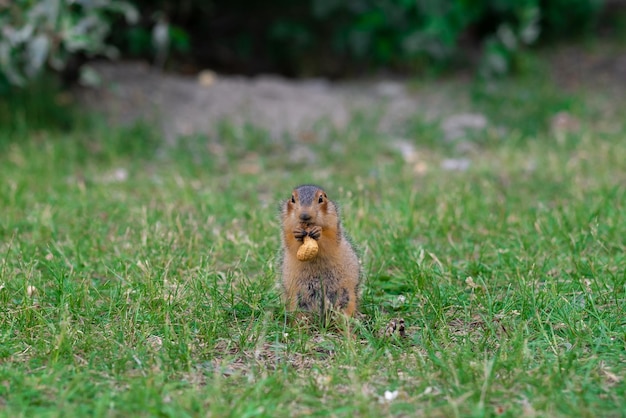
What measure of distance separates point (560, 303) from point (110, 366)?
2031mm

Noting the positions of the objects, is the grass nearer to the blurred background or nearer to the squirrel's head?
the squirrel's head

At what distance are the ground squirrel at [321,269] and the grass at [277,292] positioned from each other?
0.13 metres

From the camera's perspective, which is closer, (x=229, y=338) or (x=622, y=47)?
(x=229, y=338)

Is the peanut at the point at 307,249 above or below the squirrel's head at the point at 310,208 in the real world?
below

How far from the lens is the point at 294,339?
3.86 metres

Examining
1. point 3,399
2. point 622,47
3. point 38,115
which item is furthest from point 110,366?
point 622,47

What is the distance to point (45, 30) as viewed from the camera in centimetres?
707

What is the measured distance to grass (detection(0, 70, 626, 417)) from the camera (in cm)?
331

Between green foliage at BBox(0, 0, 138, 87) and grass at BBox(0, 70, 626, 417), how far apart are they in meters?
0.70

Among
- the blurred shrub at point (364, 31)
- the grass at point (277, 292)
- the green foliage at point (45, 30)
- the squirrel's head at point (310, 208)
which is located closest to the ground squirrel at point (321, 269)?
the squirrel's head at point (310, 208)

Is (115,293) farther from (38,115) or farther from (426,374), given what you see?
(38,115)

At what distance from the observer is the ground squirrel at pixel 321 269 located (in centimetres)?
400

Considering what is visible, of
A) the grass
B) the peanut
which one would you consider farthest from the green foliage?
the peanut

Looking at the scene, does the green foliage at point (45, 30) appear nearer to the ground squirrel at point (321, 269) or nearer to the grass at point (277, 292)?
the grass at point (277, 292)
